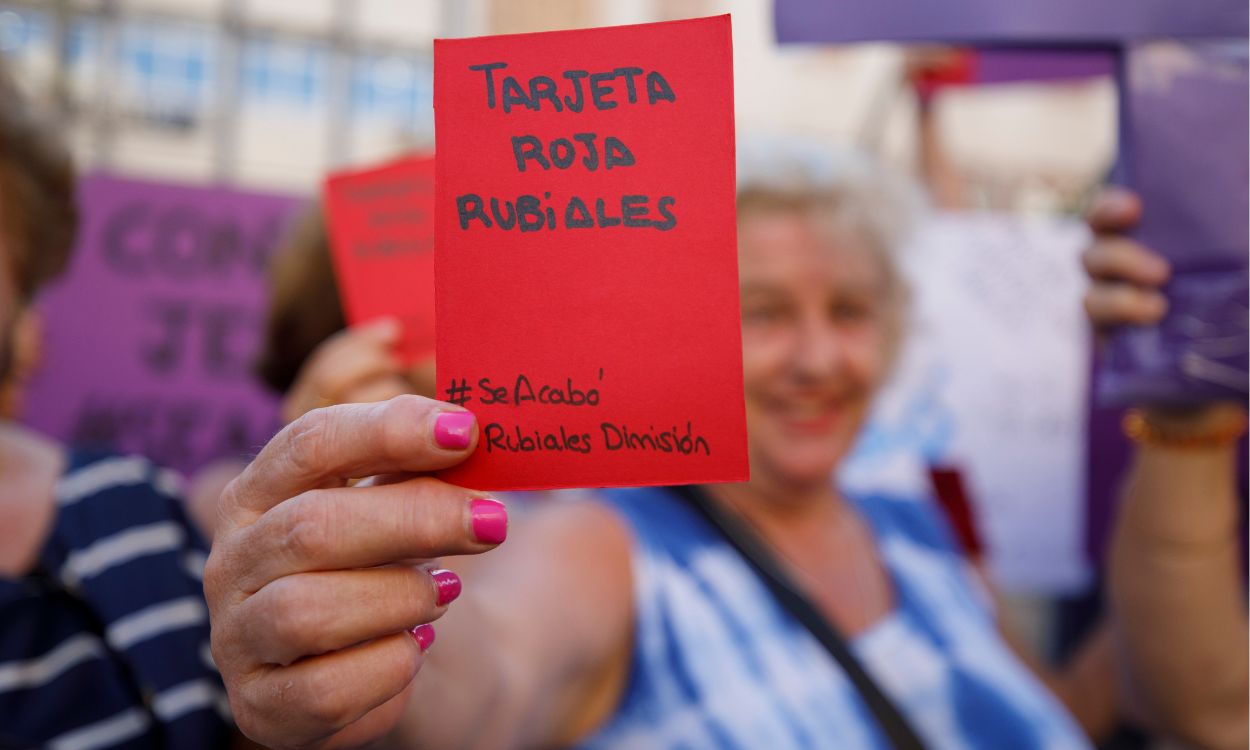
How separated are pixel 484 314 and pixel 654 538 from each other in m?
0.87

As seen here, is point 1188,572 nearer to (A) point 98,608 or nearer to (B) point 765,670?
(B) point 765,670

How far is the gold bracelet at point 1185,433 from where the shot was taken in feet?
4.54

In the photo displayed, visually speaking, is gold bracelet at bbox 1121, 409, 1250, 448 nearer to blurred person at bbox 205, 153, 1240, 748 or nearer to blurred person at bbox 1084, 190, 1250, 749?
blurred person at bbox 1084, 190, 1250, 749

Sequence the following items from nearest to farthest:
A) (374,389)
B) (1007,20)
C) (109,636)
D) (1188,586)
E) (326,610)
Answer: (326,610) → (109,636) → (1007,20) → (374,389) → (1188,586)

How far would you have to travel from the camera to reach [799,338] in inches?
64.4

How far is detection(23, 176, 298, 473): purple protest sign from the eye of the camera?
2246mm

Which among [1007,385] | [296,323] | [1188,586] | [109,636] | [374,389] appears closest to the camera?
[109,636]

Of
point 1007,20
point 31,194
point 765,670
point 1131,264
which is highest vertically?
point 1007,20

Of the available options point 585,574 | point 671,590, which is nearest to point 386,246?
point 585,574

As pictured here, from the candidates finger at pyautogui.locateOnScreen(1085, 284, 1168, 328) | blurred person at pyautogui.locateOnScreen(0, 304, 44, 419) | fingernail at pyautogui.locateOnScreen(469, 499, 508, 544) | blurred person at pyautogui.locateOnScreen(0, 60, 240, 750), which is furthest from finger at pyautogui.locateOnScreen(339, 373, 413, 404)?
finger at pyautogui.locateOnScreen(1085, 284, 1168, 328)

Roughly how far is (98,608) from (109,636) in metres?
0.04

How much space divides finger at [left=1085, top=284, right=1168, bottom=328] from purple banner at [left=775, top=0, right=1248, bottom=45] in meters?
0.34

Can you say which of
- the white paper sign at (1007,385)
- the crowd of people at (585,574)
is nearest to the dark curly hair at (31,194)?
the crowd of people at (585,574)

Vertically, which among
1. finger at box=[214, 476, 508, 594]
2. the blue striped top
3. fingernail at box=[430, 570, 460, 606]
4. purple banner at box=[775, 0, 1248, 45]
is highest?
purple banner at box=[775, 0, 1248, 45]
